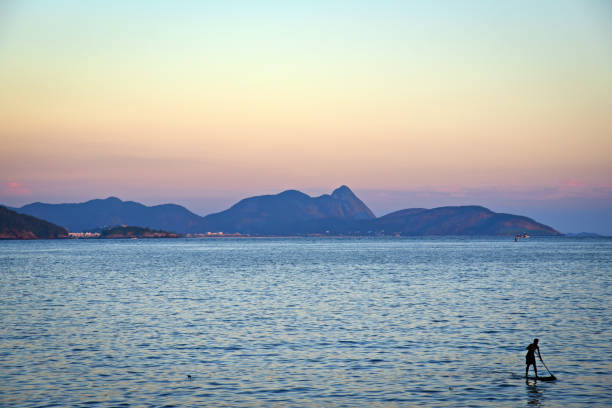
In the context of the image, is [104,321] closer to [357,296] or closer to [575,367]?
[357,296]

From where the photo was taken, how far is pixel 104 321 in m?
46.6

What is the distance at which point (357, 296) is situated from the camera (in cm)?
6378

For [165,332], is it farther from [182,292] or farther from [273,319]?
[182,292]

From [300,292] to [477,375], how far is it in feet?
134

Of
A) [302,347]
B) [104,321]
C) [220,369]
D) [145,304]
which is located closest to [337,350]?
[302,347]

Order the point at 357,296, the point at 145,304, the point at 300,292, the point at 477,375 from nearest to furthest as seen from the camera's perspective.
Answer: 1. the point at 477,375
2. the point at 145,304
3. the point at 357,296
4. the point at 300,292

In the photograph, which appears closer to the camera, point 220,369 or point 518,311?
point 220,369

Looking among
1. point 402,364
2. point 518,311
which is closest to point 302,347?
point 402,364

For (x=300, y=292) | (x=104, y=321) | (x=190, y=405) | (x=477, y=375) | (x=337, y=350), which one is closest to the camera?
(x=190, y=405)

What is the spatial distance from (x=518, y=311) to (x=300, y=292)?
81.8ft

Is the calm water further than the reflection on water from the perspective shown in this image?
Yes

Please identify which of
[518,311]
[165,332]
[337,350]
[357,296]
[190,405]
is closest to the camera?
[190,405]

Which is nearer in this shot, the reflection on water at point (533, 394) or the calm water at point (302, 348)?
the reflection on water at point (533, 394)

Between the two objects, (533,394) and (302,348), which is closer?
(533,394)
